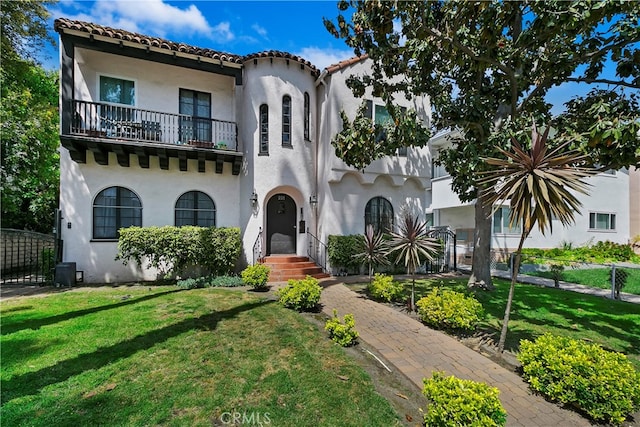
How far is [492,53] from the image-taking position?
317 inches

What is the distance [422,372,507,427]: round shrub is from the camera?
3066mm

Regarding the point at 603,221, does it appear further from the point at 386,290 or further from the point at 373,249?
the point at 386,290

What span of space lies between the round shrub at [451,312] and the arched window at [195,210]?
9650 mm

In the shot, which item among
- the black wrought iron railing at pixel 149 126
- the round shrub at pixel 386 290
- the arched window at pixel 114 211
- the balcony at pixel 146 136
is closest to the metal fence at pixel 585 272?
the round shrub at pixel 386 290

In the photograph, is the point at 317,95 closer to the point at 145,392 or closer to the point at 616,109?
the point at 616,109

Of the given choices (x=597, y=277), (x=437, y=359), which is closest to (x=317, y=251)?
(x=437, y=359)

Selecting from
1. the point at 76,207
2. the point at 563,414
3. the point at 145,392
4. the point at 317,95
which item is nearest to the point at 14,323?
the point at 145,392

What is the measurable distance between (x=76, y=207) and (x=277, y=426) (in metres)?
11.9

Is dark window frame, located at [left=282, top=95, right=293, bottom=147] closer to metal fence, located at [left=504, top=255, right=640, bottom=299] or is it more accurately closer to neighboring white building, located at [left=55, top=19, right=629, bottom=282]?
neighboring white building, located at [left=55, top=19, right=629, bottom=282]

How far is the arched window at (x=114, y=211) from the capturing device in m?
11.2

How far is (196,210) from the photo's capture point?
1254 cm

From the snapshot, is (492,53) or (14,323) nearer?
(14,323)

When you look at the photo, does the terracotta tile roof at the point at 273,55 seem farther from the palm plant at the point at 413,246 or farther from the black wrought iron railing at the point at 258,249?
the palm plant at the point at 413,246

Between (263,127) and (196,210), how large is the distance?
15.4ft
